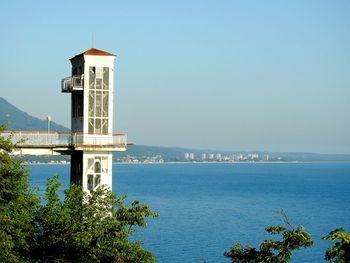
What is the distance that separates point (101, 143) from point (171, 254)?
25691 mm

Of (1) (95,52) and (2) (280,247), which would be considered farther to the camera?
(1) (95,52)

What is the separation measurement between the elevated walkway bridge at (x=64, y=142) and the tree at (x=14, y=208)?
21.6ft

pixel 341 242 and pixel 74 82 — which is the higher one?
pixel 74 82

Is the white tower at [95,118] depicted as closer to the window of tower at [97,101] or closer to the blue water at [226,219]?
the window of tower at [97,101]

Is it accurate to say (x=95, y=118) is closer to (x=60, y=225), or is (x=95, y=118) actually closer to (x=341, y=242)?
(x=60, y=225)

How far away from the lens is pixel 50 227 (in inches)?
1121

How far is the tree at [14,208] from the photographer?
1031 inches

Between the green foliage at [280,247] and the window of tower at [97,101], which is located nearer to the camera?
the green foliage at [280,247]

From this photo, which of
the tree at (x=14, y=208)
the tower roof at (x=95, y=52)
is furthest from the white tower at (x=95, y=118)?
the tree at (x=14, y=208)

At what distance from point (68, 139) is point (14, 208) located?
32.3ft

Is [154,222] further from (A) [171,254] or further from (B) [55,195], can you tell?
(B) [55,195]

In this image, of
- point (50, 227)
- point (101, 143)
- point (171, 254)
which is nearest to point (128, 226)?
point (50, 227)

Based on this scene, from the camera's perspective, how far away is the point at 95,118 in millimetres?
38344

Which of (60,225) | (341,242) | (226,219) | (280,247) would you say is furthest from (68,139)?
(226,219)
